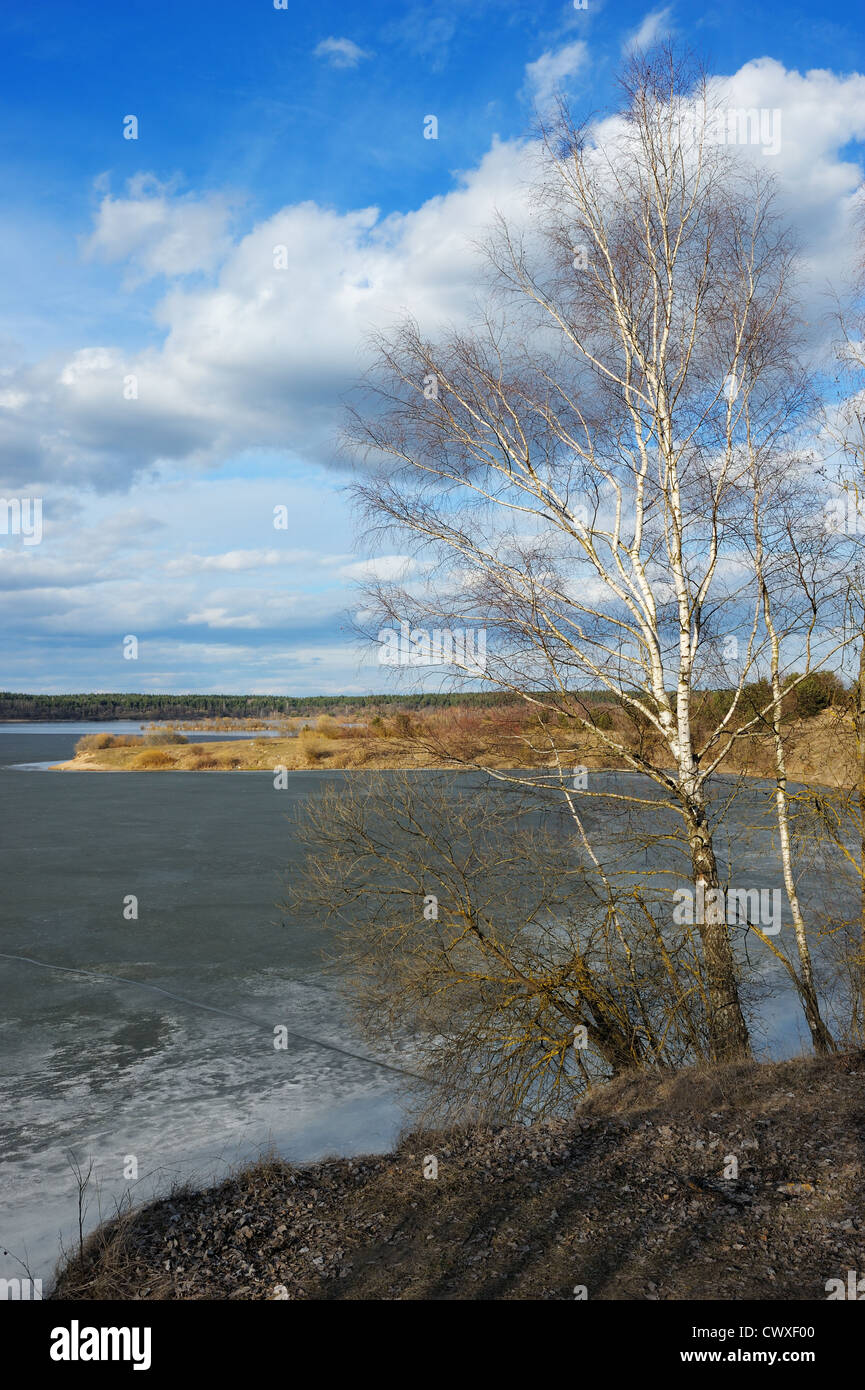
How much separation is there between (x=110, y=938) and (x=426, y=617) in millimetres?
7307

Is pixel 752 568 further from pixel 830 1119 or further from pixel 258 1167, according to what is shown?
pixel 258 1167

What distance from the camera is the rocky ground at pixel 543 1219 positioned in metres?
3.80

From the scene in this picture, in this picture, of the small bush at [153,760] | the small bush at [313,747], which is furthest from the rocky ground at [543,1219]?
the small bush at [153,760]

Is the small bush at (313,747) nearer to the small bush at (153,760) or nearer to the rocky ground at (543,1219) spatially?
the small bush at (153,760)

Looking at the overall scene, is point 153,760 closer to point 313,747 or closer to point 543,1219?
point 313,747

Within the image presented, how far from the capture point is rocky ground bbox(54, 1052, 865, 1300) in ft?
12.5

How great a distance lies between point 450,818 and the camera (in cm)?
745

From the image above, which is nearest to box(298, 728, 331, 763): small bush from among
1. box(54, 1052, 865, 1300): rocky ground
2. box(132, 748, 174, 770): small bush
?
box(132, 748, 174, 770): small bush

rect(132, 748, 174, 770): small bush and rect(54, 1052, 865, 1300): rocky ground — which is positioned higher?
rect(132, 748, 174, 770): small bush

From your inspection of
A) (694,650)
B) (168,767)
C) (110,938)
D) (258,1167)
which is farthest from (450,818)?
(168,767)

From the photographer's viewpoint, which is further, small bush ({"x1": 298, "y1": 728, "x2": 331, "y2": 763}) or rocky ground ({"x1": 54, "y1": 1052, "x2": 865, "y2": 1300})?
small bush ({"x1": 298, "y1": 728, "x2": 331, "y2": 763})

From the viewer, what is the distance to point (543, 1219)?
431 centimetres

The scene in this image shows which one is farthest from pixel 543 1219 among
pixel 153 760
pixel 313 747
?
pixel 153 760

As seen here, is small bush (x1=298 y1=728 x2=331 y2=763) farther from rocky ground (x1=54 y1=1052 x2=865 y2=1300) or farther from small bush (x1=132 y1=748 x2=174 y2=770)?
rocky ground (x1=54 y1=1052 x2=865 y2=1300)
